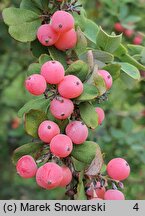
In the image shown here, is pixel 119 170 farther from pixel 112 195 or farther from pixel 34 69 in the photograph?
pixel 34 69

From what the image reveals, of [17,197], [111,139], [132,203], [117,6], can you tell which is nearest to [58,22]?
[132,203]

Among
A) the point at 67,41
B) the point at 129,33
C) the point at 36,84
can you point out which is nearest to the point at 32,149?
the point at 36,84

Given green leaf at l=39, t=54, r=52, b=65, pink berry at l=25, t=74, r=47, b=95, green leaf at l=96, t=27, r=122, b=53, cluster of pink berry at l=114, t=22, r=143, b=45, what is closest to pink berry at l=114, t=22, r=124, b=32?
cluster of pink berry at l=114, t=22, r=143, b=45

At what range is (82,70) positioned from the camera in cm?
104

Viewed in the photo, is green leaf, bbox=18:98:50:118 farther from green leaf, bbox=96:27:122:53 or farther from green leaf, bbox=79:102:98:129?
green leaf, bbox=96:27:122:53

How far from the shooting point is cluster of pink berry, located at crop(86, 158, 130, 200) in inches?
40.6

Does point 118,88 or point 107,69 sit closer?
point 107,69

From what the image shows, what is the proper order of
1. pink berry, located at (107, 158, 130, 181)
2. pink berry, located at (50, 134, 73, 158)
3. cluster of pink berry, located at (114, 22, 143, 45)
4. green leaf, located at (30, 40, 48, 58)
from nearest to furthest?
pink berry, located at (50, 134, 73, 158), pink berry, located at (107, 158, 130, 181), green leaf, located at (30, 40, 48, 58), cluster of pink berry, located at (114, 22, 143, 45)

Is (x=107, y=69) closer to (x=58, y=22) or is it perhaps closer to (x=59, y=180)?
(x=58, y=22)

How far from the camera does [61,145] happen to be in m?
0.95

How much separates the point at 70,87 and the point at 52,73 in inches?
1.9

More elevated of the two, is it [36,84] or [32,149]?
[36,84]

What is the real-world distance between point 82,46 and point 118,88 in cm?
191

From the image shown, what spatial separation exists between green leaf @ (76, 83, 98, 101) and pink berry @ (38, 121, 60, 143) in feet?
0.26
